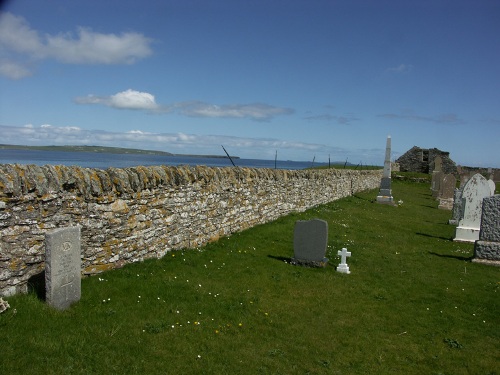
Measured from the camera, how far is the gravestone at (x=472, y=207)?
1410cm

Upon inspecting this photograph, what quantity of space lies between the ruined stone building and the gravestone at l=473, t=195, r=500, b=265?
44333 millimetres

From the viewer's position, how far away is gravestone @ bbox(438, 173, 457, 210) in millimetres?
25781

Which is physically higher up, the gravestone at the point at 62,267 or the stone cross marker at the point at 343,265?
the gravestone at the point at 62,267

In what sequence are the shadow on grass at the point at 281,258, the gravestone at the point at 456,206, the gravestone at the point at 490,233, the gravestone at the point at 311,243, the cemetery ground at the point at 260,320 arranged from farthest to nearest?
the gravestone at the point at 456,206, the gravestone at the point at 490,233, the shadow on grass at the point at 281,258, the gravestone at the point at 311,243, the cemetery ground at the point at 260,320

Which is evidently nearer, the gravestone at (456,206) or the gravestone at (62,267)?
the gravestone at (62,267)

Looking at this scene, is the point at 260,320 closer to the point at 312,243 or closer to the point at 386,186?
the point at 312,243

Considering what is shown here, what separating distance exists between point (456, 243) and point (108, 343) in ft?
43.5

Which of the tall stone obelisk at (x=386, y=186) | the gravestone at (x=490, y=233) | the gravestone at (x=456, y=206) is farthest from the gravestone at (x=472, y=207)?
the tall stone obelisk at (x=386, y=186)

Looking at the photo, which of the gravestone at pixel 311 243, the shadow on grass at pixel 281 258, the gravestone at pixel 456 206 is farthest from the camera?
the gravestone at pixel 456 206

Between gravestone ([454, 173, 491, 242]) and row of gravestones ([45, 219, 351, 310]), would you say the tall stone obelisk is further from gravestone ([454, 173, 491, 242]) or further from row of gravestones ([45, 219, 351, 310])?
row of gravestones ([45, 219, 351, 310])

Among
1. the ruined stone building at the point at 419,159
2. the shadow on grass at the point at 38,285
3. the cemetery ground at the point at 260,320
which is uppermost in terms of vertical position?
the ruined stone building at the point at 419,159

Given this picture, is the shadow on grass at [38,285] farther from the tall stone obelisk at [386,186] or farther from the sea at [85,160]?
the tall stone obelisk at [386,186]

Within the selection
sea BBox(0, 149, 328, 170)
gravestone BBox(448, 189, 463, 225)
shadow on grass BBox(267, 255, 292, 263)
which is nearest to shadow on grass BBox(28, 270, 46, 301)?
shadow on grass BBox(267, 255, 292, 263)

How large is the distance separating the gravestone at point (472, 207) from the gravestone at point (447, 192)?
1169cm
